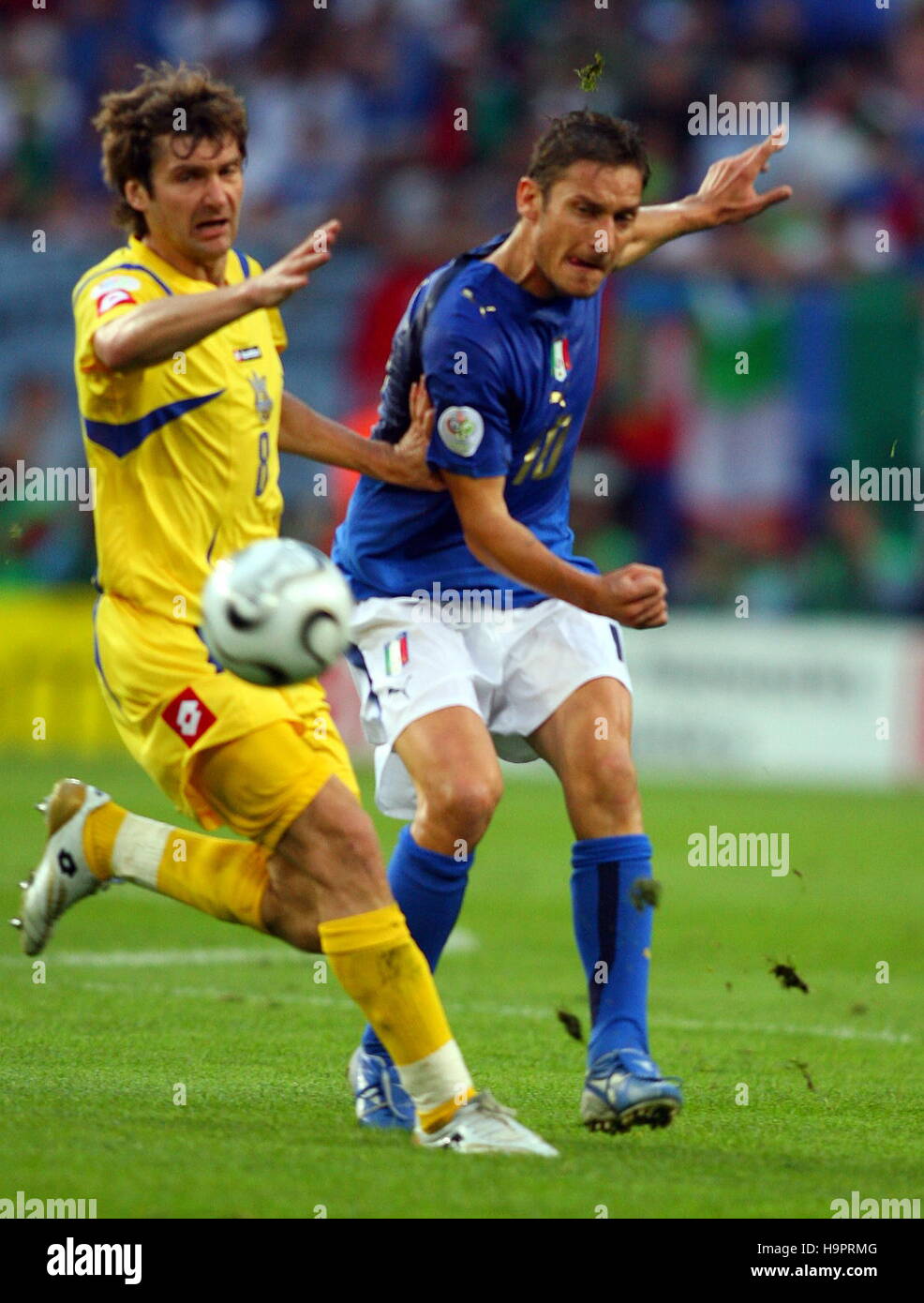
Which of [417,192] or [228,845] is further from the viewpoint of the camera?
[417,192]

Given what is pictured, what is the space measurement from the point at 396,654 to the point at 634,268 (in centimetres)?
1188

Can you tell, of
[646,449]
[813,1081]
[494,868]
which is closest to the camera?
[813,1081]

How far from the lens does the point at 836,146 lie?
1750 cm

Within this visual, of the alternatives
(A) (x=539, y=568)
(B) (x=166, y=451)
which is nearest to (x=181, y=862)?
(B) (x=166, y=451)

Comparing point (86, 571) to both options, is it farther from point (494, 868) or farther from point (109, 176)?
point (109, 176)

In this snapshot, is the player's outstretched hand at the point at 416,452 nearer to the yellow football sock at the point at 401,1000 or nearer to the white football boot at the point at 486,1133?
the yellow football sock at the point at 401,1000

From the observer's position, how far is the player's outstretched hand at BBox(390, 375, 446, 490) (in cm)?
516

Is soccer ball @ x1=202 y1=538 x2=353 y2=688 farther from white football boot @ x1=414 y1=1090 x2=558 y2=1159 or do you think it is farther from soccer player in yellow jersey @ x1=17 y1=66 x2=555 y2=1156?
white football boot @ x1=414 y1=1090 x2=558 y2=1159

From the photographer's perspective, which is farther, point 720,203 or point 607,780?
point 720,203

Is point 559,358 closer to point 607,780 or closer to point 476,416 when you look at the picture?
point 476,416

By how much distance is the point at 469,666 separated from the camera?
5172mm

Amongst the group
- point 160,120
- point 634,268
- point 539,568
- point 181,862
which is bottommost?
point 181,862

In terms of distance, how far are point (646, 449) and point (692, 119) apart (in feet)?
10.3
